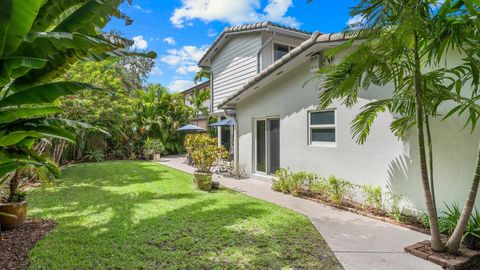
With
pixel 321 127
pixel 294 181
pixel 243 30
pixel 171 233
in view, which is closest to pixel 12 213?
pixel 171 233

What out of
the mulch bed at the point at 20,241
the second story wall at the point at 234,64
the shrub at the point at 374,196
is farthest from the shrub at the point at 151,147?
the shrub at the point at 374,196

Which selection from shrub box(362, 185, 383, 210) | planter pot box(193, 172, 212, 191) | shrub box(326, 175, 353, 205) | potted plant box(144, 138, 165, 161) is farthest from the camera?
potted plant box(144, 138, 165, 161)

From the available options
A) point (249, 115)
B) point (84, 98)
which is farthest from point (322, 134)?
point (84, 98)

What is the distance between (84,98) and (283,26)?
1156 cm

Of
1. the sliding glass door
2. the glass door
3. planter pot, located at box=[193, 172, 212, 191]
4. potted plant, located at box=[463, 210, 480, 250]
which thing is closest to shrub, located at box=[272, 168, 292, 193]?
the sliding glass door

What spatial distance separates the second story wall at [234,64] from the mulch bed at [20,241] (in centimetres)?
1046

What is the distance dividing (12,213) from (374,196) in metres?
8.43

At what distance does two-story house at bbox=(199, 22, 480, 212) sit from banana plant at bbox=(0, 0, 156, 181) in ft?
14.1

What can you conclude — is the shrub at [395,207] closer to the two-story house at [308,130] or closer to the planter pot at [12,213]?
the two-story house at [308,130]

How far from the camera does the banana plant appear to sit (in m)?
2.62

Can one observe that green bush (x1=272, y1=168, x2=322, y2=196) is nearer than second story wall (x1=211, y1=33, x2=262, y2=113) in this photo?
Yes

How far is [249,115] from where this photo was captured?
1231 centimetres

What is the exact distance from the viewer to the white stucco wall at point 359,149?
5.74 metres

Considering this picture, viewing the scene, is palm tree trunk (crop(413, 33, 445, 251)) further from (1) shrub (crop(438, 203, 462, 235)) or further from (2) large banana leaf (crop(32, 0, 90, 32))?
(2) large banana leaf (crop(32, 0, 90, 32))
